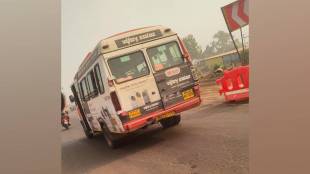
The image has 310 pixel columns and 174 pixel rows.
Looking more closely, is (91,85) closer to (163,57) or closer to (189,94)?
(163,57)

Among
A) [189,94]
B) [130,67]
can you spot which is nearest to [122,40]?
[130,67]

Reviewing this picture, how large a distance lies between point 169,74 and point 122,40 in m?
0.49

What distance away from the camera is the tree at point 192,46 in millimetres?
2506

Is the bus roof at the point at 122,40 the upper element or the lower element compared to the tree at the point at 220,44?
upper

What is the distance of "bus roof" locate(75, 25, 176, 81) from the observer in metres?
2.83

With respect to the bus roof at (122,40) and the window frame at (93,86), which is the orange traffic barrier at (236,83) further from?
the window frame at (93,86)

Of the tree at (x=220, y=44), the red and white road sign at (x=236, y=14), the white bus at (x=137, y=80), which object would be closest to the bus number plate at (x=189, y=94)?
the white bus at (x=137, y=80)

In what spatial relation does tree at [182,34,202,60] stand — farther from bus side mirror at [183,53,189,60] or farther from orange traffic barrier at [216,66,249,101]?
orange traffic barrier at [216,66,249,101]

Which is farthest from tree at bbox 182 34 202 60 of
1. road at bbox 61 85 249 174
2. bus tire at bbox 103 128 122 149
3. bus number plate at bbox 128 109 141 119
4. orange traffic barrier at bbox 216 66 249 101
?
bus tire at bbox 103 128 122 149

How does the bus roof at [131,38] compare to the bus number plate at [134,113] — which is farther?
the bus number plate at [134,113]
